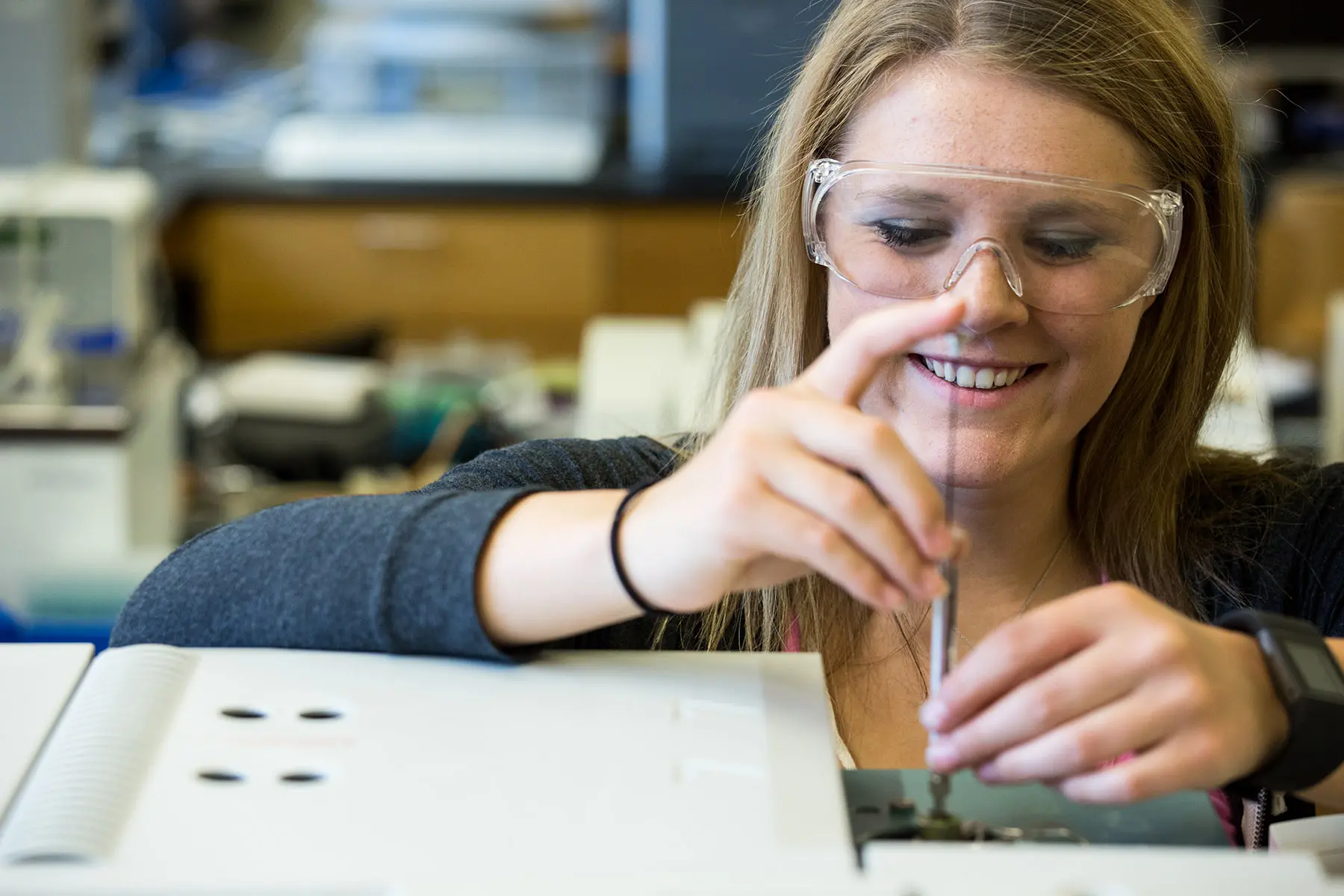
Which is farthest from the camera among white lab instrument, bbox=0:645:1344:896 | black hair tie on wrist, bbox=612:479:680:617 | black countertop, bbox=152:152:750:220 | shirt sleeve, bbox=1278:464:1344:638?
black countertop, bbox=152:152:750:220

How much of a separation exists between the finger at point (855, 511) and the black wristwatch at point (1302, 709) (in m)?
0.18

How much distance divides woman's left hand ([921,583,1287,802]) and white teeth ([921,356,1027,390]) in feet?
1.15

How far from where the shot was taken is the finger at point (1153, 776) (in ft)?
2.47

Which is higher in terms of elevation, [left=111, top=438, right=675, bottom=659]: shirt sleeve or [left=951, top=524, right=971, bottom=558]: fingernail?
[left=951, top=524, right=971, bottom=558]: fingernail

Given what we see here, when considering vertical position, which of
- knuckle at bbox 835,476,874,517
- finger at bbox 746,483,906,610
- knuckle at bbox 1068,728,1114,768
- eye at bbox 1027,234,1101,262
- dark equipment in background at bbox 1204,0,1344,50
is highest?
dark equipment in background at bbox 1204,0,1344,50

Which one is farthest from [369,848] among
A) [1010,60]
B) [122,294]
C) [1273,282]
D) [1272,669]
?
[1273,282]

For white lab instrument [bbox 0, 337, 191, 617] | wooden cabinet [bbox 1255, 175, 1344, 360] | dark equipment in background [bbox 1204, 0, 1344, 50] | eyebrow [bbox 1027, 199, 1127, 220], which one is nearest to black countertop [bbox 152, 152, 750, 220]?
wooden cabinet [bbox 1255, 175, 1344, 360]

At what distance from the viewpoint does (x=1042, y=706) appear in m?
0.76

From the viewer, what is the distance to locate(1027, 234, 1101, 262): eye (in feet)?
3.51

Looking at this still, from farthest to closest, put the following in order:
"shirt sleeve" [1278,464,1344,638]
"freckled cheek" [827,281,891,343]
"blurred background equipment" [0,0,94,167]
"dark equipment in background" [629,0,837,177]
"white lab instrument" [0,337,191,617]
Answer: "dark equipment in background" [629,0,837,177], "blurred background equipment" [0,0,94,167], "white lab instrument" [0,337,191,617], "shirt sleeve" [1278,464,1344,638], "freckled cheek" [827,281,891,343]

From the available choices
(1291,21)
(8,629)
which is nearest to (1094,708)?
(8,629)

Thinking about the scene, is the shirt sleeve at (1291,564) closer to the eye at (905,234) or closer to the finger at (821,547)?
the eye at (905,234)

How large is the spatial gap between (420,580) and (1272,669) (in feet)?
1.45

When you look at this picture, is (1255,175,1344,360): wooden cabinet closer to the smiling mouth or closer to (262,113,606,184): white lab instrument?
(262,113,606,184): white lab instrument
